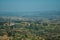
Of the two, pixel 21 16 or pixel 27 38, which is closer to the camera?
pixel 27 38

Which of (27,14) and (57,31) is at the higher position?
(27,14)

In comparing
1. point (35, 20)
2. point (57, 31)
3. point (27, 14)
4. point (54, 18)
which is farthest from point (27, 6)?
A: point (57, 31)

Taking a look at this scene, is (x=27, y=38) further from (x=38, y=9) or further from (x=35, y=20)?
(x=38, y=9)

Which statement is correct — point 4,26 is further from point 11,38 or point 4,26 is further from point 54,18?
point 54,18

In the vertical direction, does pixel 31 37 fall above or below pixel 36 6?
below

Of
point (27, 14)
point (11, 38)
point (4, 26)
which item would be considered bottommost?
point (11, 38)

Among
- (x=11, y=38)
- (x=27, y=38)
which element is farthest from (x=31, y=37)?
(x=11, y=38)

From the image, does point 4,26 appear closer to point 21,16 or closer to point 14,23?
point 14,23

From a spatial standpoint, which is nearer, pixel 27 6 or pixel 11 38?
pixel 11 38
